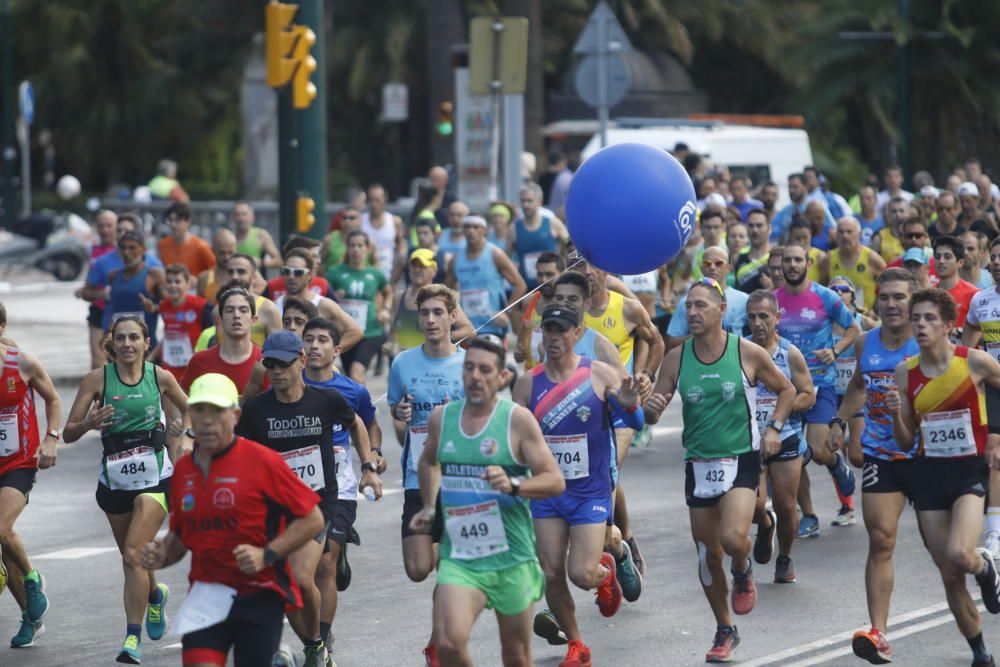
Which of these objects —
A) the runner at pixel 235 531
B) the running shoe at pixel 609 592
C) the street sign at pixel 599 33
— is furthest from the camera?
the street sign at pixel 599 33

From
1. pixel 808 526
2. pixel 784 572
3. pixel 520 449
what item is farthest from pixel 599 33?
pixel 520 449

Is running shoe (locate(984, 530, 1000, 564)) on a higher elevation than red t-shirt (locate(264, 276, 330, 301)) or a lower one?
lower

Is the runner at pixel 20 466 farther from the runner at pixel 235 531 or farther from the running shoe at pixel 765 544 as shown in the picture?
the running shoe at pixel 765 544

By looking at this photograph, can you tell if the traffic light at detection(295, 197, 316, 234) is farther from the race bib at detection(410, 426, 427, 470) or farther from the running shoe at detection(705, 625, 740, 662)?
the running shoe at detection(705, 625, 740, 662)

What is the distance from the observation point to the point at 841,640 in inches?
364

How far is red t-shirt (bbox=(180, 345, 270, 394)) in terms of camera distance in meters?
9.92

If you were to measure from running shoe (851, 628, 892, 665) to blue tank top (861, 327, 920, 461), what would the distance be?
86 cm

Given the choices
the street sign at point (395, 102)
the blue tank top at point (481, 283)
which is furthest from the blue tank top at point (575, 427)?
the street sign at point (395, 102)

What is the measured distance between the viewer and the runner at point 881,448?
28.4 ft

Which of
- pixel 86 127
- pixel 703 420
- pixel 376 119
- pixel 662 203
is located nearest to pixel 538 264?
pixel 662 203

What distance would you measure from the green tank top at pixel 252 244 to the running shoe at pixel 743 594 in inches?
358

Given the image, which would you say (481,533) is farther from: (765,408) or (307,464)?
(765,408)

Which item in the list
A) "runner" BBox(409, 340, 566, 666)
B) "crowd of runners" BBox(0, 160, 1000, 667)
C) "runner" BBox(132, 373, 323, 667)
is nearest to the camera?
"runner" BBox(132, 373, 323, 667)

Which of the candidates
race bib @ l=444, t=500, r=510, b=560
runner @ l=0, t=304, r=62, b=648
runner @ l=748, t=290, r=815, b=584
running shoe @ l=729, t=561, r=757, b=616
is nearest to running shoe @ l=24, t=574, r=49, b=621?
runner @ l=0, t=304, r=62, b=648
